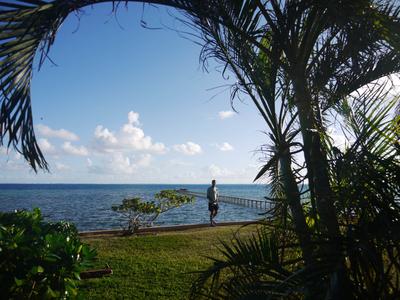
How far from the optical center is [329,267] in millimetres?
1686

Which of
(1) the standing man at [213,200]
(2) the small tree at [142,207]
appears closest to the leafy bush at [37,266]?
(2) the small tree at [142,207]

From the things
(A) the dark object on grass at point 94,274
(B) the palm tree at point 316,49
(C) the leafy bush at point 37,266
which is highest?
(B) the palm tree at point 316,49

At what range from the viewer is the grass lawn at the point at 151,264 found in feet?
19.8

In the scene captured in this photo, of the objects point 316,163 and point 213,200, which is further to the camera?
point 213,200

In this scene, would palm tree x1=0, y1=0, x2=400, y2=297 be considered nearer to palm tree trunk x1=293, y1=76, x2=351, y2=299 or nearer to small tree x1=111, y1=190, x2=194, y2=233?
palm tree trunk x1=293, y1=76, x2=351, y2=299

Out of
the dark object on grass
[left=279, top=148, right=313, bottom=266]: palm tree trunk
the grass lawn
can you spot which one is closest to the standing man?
the grass lawn

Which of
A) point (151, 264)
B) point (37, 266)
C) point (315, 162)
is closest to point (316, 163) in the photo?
point (315, 162)

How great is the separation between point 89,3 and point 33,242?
6.78 ft

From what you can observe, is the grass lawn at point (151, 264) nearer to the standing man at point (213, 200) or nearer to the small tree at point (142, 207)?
the small tree at point (142, 207)

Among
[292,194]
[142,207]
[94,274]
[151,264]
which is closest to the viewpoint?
[292,194]

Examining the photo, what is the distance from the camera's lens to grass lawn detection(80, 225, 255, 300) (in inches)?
237

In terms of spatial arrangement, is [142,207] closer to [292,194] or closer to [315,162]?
[292,194]

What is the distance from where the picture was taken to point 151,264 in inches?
310

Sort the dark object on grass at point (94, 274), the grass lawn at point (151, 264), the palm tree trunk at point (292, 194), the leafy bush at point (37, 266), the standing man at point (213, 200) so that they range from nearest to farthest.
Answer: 1. the palm tree trunk at point (292, 194)
2. the leafy bush at point (37, 266)
3. the grass lawn at point (151, 264)
4. the dark object on grass at point (94, 274)
5. the standing man at point (213, 200)
